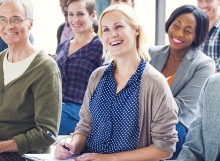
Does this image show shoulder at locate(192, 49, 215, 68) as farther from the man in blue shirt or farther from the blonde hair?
the blonde hair

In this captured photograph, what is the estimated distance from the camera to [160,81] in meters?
1.81

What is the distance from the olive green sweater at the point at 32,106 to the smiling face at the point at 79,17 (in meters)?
1.02

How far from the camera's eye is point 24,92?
81.5 inches

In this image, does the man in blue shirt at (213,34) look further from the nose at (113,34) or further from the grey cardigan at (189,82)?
the nose at (113,34)

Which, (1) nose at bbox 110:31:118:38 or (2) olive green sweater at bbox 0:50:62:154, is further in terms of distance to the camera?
(2) olive green sweater at bbox 0:50:62:154

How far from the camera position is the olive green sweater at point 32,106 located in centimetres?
204

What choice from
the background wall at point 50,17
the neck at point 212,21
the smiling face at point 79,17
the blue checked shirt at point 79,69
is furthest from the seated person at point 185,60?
the background wall at point 50,17

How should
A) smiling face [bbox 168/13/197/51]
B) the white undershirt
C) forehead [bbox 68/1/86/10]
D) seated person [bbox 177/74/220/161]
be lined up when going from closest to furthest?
seated person [bbox 177/74/220/161]
the white undershirt
smiling face [bbox 168/13/197/51]
forehead [bbox 68/1/86/10]

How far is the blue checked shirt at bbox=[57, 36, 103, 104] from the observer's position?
298 centimetres

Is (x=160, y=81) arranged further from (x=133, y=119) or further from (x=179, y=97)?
(x=179, y=97)

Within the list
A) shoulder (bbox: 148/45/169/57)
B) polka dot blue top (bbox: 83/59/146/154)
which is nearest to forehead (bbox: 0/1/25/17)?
polka dot blue top (bbox: 83/59/146/154)

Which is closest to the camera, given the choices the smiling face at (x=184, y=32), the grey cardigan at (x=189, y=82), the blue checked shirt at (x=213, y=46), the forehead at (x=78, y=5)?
the grey cardigan at (x=189, y=82)

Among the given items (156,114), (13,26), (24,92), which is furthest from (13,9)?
(156,114)

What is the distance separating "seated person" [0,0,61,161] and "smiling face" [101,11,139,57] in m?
0.36
